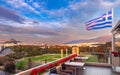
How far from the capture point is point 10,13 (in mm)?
20734

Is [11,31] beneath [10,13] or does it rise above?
beneath

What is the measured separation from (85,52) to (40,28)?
15.6 meters

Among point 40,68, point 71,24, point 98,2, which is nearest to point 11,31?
point 71,24

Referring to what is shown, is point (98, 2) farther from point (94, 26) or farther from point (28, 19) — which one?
point (28, 19)

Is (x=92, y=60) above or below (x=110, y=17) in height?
below

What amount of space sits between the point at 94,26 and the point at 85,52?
1663 millimetres

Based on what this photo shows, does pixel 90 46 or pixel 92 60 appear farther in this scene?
pixel 90 46

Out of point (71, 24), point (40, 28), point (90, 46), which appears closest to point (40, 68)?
point (90, 46)

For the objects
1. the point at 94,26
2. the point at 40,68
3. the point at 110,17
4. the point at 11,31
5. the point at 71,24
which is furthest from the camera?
the point at 11,31

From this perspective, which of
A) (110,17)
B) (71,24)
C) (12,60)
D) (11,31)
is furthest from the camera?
(11,31)

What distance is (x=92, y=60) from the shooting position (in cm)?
824

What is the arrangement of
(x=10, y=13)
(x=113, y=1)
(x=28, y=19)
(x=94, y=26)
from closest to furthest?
1. (x=94, y=26)
2. (x=113, y=1)
3. (x=10, y=13)
4. (x=28, y=19)

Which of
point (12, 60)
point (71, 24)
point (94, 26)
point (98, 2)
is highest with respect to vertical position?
point (98, 2)

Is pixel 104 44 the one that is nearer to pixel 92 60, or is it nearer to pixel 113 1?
pixel 92 60
